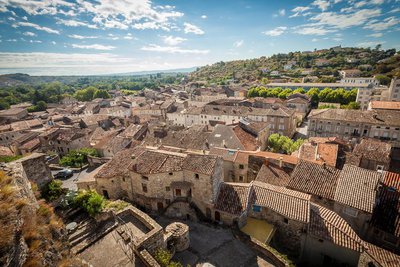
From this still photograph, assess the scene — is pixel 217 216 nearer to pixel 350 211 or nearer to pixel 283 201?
pixel 283 201

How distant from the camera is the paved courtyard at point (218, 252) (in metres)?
16.5

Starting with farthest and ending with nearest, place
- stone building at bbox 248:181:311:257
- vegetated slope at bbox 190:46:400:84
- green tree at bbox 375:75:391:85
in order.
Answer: vegetated slope at bbox 190:46:400:84, green tree at bbox 375:75:391:85, stone building at bbox 248:181:311:257

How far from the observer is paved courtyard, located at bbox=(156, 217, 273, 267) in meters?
16.5

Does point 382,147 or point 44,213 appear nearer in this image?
point 44,213

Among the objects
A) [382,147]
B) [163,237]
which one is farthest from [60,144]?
[382,147]

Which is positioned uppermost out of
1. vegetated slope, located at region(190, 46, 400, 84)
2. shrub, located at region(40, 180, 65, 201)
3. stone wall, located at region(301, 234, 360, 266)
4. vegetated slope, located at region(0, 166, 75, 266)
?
vegetated slope, located at region(190, 46, 400, 84)

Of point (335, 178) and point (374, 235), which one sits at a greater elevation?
point (335, 178)

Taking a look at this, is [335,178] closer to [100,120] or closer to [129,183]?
[129,183]

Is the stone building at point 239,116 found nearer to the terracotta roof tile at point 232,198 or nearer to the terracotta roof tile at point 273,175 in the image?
the terracotta roof tile at point 273,175

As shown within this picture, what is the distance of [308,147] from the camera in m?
34.5

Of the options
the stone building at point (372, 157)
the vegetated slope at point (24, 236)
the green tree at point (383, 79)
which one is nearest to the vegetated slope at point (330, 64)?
the green tree at point (383, 79)

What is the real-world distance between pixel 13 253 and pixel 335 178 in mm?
27497

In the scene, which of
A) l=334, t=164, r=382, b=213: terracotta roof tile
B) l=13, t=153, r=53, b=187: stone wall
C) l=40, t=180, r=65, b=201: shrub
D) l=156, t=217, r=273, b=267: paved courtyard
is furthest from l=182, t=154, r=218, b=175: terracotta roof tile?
l=334, t=164, r=382, b=213: terracotta roof tile

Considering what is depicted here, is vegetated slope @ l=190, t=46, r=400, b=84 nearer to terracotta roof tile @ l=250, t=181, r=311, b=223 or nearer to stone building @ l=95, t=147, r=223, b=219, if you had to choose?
terracotta roof tile @ l=250, t=181, r=311, b=223
